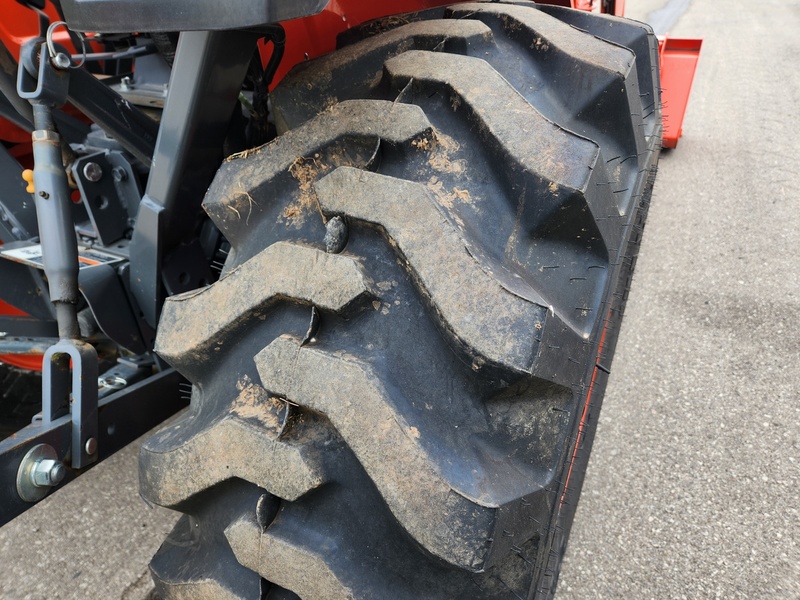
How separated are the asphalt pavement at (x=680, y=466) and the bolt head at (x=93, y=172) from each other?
820 mm

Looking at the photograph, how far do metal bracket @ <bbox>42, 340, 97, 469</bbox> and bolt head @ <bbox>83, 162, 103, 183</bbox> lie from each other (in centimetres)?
40

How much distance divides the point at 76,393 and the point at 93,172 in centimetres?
49

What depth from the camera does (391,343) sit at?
758mm

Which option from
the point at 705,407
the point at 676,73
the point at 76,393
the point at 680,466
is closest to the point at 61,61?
the point at 76,393

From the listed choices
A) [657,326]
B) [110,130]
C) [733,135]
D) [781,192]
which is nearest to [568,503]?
[110,130]

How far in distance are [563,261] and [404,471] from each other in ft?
1.20

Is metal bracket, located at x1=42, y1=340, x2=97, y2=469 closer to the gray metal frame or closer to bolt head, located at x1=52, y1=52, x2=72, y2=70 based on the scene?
the gray metal frame

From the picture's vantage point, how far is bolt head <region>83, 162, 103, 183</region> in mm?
1245

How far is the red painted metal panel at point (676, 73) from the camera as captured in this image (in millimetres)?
3074

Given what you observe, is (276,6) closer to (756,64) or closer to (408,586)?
(408,586)

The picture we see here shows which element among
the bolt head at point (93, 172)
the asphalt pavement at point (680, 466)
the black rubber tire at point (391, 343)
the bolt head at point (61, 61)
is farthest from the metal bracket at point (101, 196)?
the asphalt pavement at point (680, 466)

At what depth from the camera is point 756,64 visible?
5.31m

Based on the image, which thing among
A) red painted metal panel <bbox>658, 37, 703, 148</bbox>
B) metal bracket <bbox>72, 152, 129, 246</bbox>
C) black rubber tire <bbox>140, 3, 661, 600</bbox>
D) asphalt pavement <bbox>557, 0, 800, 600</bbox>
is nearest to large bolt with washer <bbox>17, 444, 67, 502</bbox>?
black rubber tire <bbox>140, 3, 661, 600</bbox>

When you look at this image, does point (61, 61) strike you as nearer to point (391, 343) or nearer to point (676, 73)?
point (391, 343)
